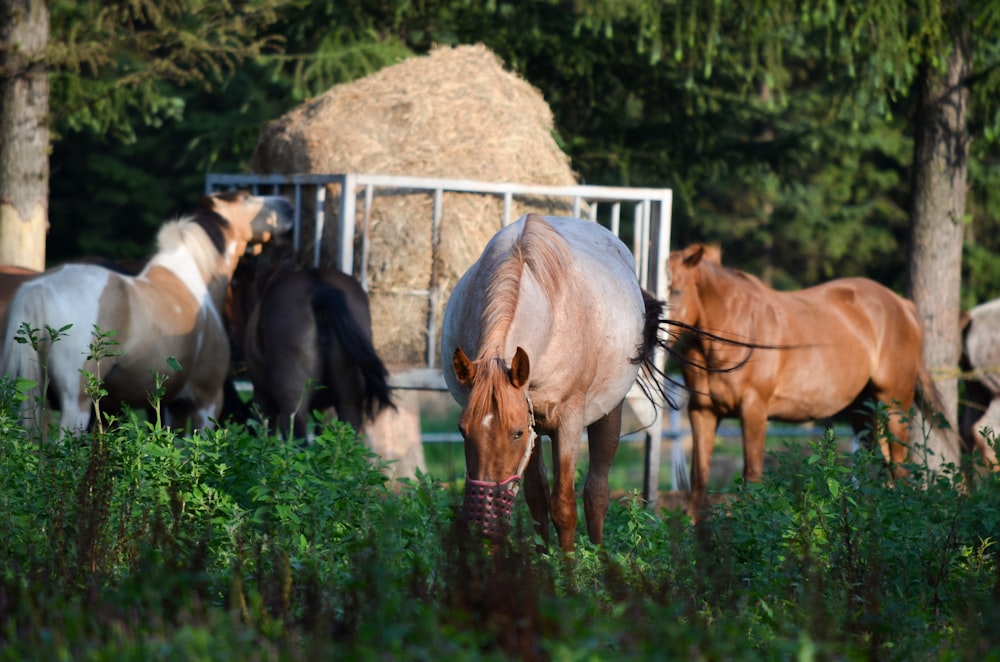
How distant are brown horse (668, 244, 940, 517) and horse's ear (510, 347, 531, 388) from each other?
3674mm

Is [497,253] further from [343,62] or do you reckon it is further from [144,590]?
[343,62]

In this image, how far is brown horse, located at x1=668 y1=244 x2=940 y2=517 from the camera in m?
8.45

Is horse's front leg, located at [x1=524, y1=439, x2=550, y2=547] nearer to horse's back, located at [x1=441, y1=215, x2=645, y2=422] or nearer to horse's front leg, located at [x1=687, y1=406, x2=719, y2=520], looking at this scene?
horse's back, located at [x1=441, y1=215, x2=645, y2=422]

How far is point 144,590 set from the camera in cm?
279

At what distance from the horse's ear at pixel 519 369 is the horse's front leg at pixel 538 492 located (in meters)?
1.28

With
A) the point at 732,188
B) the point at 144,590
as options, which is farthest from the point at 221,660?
the point at 732,188

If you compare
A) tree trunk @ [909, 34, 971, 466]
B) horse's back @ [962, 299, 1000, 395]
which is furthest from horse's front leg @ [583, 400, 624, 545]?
horse's back @ [962, 299, 1000, 395]

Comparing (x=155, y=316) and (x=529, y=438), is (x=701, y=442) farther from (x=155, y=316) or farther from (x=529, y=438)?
(x=529, y=438)

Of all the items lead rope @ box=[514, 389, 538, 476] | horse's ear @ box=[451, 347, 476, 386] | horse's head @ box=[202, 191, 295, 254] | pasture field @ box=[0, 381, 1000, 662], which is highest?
horse's head @ box=[202, 191, 295, 254]

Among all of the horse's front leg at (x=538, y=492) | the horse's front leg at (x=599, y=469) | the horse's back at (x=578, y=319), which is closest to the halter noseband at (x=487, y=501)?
the horse's back at (x=578, y=319)

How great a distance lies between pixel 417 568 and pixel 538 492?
8.22 ft

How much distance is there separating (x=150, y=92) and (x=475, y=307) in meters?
6.68

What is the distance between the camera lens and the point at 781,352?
352 inches

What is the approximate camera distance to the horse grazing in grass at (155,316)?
6.32m
